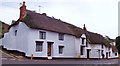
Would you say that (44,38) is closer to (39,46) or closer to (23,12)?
(39,46)

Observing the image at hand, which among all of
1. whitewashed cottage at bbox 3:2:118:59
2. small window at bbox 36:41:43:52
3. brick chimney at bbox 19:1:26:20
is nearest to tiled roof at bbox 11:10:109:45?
whitewashed cottage at bbox 3:2:118:59

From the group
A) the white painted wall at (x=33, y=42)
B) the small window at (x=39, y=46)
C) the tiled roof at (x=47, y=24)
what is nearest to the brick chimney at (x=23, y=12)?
the tiled roof at (x=47, y=24)

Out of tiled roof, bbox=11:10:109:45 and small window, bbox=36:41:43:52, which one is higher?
tiled roof, bbox=11:10:109:45

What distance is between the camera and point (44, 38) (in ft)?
112

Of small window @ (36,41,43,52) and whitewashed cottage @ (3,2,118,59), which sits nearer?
whitewashed cottage @ (3,2,118,59)

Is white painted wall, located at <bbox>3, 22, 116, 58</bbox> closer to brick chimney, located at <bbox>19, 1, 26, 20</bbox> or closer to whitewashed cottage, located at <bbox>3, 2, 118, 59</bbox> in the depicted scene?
whitewashed cottage, located at <bbox>3, 2, 118, 59</bbox>

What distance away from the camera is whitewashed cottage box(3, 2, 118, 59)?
33125 millimetres

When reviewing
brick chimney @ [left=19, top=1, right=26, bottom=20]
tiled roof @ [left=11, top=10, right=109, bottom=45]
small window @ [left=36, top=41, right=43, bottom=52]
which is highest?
brick chimney @ [left=19, top=1, right=26, bottom=20]

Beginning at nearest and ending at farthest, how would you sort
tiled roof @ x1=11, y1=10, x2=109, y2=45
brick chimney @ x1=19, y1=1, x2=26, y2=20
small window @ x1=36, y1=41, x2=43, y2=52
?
small window @ x1=36, y1=41, x2=43, y2=52, tiled roof @ x1=11, y1=10, x2=109, y2=45, brick chimney @ x1=19, y1=1, x2=26, y2=20

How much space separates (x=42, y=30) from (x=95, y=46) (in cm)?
1556

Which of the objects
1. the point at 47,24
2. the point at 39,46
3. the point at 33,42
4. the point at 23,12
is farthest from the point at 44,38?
the point at 23,12

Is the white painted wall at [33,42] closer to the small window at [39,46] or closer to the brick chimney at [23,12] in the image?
the small window at [39,46]

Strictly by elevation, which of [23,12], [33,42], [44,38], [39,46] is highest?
[23,12]

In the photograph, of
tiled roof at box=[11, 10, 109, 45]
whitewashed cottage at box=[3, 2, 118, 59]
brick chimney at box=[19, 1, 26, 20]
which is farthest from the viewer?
brick chimney at box=[19, 1, 26, 20]
